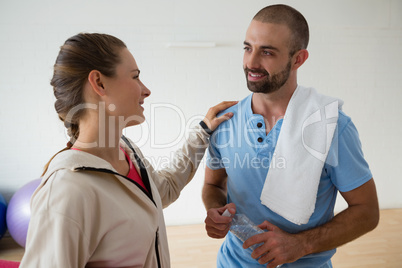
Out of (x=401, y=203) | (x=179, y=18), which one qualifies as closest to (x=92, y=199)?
(x=179, y=18)

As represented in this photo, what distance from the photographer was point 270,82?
1515 millimetres

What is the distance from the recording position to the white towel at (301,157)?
4.46 ft

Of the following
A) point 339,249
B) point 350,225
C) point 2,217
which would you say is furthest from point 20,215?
point 339,249

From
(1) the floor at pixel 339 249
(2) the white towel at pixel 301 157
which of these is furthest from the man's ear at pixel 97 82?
(1) the floor at pixel 339 249

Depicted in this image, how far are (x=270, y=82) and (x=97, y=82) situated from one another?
73 cm

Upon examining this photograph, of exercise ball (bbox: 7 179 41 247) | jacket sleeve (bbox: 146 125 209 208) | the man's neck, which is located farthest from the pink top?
exercise ball (bbox: 7 179 41 247)

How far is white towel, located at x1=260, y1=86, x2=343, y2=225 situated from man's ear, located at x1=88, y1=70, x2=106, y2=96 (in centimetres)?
74

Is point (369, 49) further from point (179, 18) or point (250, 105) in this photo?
point (250, 105)

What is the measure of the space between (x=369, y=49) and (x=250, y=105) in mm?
3592

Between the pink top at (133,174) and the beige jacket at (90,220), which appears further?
the pink top at (133,174)

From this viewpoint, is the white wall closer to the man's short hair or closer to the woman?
the woman

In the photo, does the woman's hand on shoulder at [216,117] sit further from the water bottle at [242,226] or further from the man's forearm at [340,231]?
the man's forearm at [340,231]

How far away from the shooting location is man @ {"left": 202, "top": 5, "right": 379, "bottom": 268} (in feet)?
4.42

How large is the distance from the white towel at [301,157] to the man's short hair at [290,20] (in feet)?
0.87
